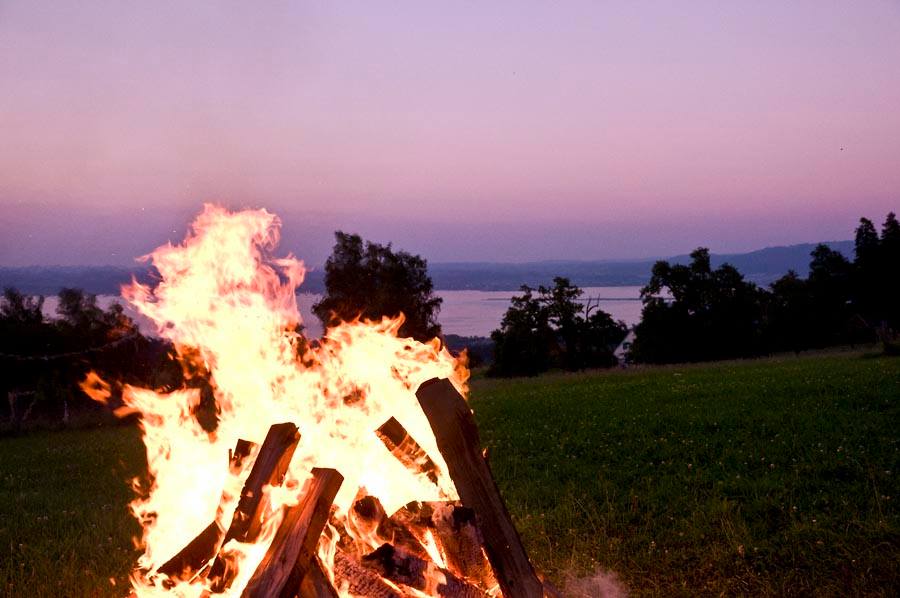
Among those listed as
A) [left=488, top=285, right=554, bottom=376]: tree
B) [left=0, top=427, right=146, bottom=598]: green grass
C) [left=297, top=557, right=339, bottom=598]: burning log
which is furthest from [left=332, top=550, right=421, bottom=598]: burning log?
[left=488, top=285, right=554, bottom=376]: tree

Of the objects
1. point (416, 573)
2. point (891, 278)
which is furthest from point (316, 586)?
point (891, 278)

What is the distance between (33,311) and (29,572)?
126 ft

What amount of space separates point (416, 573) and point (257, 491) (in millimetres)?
891

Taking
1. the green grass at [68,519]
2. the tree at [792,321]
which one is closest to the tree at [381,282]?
the green grass at [68,519]

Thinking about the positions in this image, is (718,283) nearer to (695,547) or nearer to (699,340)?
(699,340)

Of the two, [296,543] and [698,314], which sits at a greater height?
[296,543]

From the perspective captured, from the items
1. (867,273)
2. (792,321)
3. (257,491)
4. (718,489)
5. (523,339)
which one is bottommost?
(523,339)

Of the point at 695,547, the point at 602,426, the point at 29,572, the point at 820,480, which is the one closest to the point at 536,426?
the point at 602,426

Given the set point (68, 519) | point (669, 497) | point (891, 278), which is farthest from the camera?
point (891, 278)

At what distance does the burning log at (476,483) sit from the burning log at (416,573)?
0.60 feet

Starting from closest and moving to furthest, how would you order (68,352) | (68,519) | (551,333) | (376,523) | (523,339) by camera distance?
1. (376,523)
2. (68,519)
3. (68,352)
4. (523,339)
5. (551,333)

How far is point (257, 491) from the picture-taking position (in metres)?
3.74

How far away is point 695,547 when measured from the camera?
240 inches

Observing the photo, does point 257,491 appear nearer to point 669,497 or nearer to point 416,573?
point 416,573
